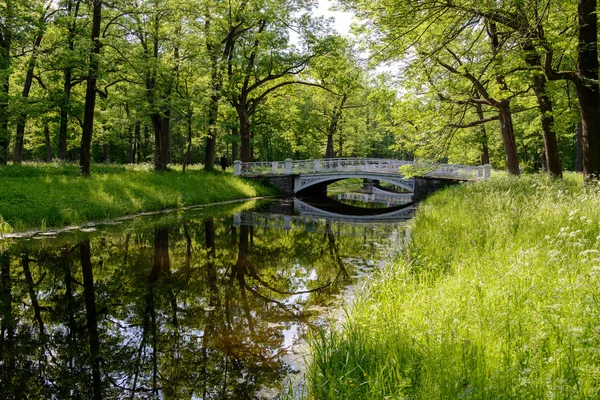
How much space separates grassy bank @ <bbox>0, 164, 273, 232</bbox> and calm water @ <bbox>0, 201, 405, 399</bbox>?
4.06 ft

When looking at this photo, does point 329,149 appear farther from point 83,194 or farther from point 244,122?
point 83,194

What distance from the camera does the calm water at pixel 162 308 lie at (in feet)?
12.7

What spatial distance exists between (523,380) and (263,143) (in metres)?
41.9

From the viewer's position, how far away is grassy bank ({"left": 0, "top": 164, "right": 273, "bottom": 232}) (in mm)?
11062

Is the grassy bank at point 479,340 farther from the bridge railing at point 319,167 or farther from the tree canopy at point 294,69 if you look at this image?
the bridge railing at point 319,167

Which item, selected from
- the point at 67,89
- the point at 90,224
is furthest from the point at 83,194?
the point at 67,89

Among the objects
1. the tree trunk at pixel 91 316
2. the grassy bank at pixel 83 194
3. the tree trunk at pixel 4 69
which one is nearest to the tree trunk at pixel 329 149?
the grassy bank at pixel 83 194

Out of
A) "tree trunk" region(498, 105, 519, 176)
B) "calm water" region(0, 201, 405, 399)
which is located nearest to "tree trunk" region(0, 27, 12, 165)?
"calm water" region(0, 201, 405, 399)

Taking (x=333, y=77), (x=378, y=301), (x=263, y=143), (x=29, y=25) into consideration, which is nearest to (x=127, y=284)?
(x=378, y=301)

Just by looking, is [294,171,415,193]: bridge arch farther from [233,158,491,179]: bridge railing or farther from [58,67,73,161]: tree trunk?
[58,67,73,161]: tree trunk

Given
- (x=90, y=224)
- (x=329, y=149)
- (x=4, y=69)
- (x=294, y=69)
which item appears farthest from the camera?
(x=329, y=149)

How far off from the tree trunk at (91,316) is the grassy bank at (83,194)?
126 inches

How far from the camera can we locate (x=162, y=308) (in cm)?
567

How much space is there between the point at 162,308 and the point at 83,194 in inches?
356
